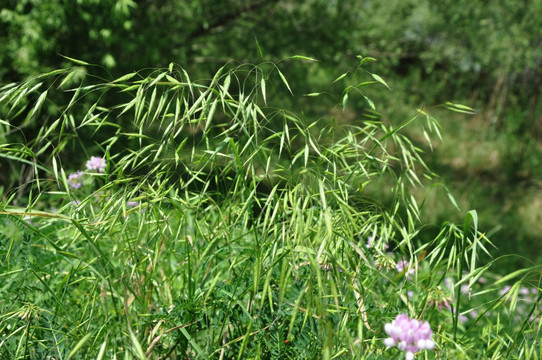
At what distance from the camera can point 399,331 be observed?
85cm

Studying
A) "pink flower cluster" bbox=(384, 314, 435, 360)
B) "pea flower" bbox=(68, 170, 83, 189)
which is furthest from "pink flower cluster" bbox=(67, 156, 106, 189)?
"pink flower cluster" bbox=(384, 314, 435, 360)

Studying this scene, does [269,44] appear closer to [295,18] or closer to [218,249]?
[295,18]

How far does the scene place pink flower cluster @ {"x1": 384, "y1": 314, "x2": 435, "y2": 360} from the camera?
85 centimetres

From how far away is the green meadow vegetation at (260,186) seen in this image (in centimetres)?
103

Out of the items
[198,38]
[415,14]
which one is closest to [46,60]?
[198,38]

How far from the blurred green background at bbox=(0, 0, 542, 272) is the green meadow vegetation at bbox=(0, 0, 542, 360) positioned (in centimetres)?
2

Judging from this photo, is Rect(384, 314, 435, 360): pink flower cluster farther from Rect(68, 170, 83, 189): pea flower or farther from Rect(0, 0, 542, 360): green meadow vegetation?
Rect(68, 170, 83, 189): pea flower

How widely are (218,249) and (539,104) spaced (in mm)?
7490

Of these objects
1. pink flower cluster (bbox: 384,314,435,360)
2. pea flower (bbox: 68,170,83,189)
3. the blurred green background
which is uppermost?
pink flower cluster (bbox: 384,314,435,360)

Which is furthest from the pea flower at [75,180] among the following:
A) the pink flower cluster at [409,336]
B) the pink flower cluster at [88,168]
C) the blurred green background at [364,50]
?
the pink flower cluster at [409,336]

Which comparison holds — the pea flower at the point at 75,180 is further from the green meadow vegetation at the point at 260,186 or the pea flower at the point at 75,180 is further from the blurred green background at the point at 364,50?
the blurred green background at the point at 364,50

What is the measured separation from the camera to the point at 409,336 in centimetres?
86

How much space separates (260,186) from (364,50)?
1711mm

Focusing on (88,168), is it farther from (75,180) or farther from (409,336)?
(409,336)
